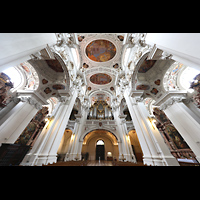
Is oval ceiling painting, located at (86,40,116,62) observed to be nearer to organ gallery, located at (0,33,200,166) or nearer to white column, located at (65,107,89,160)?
organ gallery, located at (0,33,200,166)

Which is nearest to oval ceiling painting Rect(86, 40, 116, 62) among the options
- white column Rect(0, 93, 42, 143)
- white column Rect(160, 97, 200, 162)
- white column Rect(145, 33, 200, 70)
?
white column Rect(0, 93, 42, 143)

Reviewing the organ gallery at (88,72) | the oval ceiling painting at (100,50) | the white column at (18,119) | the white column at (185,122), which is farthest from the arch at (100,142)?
the oval ceiling painting at (100,50)

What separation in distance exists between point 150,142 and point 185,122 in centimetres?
223

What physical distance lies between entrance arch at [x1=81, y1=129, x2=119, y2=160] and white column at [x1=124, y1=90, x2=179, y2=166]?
812 cm

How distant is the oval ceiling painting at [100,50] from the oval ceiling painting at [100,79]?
2.19 meters

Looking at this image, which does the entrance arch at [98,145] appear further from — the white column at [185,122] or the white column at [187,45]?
the white column at [187,45]

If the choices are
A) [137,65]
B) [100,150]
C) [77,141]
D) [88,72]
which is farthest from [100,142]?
[137,65]

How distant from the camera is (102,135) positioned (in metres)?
14.1

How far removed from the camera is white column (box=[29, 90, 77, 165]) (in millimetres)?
3915

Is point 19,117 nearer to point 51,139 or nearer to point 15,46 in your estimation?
point 51,139

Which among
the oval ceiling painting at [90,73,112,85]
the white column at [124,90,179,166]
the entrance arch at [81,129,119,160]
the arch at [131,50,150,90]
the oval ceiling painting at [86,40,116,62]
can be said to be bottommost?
the white column at [124,90,179,166]
